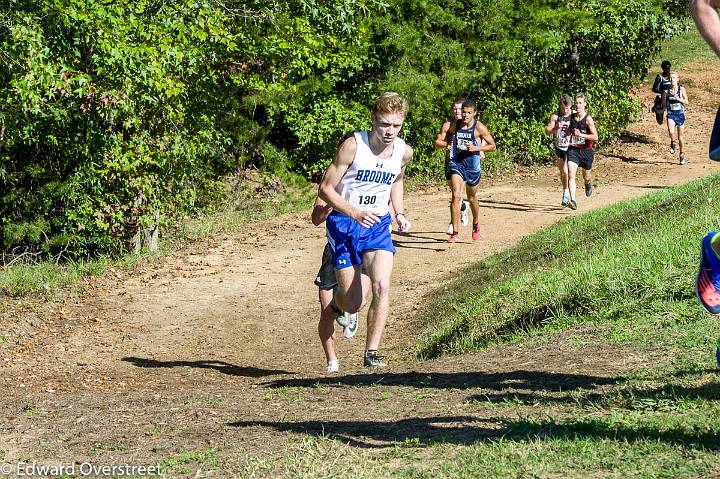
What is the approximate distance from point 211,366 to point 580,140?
8426 millimetres

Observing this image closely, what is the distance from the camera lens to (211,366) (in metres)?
9.83

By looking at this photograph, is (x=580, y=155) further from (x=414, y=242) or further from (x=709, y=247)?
(x=709, y=247)

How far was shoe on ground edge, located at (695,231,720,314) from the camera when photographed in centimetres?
526

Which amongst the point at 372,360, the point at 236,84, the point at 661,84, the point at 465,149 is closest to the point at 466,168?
the point at 465,149

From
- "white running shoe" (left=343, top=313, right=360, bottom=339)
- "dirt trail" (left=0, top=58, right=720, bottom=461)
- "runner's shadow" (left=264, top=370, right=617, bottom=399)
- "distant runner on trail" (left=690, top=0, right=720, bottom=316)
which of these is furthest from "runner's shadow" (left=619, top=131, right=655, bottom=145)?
"distant runner on trail" (left=690, top=0, right=720, bottom=316)

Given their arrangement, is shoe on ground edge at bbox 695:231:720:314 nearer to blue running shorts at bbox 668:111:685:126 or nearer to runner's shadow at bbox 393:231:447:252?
runner's shadow at bbox 393:231:447:252

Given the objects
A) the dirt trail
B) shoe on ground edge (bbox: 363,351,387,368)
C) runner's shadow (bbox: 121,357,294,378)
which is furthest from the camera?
runner's shadow (bbox: 121,357,294,378)

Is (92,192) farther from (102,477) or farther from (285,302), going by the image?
(102,477)

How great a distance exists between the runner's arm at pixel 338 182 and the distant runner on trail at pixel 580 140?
9158mm

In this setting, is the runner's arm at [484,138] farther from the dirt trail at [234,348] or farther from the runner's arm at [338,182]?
the runner's arm at [338,182]

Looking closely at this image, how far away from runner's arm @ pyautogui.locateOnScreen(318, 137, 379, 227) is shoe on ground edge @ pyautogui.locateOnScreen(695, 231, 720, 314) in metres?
2.55

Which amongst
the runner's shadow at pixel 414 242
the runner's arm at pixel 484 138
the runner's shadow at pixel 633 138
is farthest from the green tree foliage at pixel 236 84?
the runner's shadow at pixel 414 242

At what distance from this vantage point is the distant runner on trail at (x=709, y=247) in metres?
4.89

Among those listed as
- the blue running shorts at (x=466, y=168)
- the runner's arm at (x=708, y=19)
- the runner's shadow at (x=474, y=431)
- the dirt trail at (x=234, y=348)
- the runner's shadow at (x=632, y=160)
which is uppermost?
the runner's arm at (x=708, y=19)
